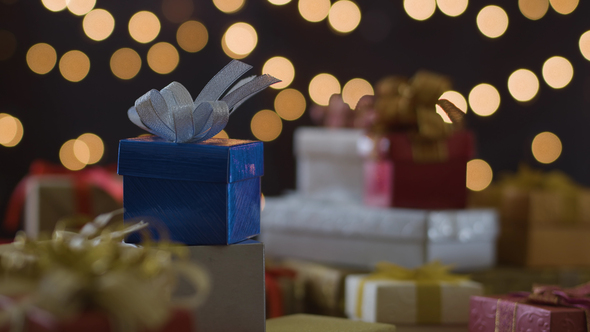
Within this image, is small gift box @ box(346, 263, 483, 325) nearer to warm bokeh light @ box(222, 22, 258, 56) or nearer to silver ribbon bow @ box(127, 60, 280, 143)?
silver ribbon bow @ box(127, 60, 280, 143)

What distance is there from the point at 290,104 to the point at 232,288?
147 cm

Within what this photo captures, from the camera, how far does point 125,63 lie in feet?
6.92

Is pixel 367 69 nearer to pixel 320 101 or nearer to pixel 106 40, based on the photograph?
pixel 320 101

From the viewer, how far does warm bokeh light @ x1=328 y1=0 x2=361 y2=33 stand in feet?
7.20

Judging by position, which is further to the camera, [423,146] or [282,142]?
[282,142]

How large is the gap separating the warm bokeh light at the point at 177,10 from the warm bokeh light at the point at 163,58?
0.31ft

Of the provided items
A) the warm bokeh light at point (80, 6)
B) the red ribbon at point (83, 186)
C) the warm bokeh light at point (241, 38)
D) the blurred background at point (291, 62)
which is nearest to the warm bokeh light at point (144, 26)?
the blurred background at point (291, 62)

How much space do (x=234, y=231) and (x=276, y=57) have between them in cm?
144

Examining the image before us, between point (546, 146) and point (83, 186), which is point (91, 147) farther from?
point (546, 146)

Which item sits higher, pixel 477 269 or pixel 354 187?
pixel 354 187

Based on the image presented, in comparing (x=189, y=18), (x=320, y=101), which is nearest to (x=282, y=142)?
(x=320, y=101)

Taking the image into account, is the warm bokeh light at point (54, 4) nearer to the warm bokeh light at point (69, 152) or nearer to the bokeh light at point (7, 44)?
the bokeh light at point (7, 44)

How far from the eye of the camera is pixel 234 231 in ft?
2.78

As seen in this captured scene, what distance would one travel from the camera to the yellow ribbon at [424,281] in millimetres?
1086
